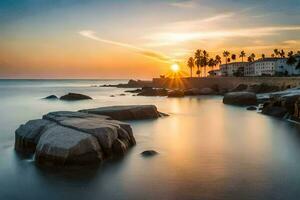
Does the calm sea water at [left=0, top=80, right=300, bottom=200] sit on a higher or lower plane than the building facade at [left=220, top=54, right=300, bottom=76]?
lower

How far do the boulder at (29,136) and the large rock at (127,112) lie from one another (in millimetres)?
11678

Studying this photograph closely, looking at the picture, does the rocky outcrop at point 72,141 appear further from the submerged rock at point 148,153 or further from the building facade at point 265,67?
the building facade at point 265,67

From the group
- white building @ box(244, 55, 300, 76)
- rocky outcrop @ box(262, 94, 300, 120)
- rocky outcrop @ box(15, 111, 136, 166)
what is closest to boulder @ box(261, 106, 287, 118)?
rocky outcrop @ box(262, 94, 300, 120)

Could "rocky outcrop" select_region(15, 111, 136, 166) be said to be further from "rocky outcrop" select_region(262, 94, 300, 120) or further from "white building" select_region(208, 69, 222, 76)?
"white building" select_region(208, 69, 222, 76)

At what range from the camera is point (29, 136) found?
24.3 metres

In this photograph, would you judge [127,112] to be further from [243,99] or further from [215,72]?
[215,72]

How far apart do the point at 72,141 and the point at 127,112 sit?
64.7 ft

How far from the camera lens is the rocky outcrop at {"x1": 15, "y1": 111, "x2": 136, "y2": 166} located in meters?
19.8

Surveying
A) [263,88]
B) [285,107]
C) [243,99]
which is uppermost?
[263,88]

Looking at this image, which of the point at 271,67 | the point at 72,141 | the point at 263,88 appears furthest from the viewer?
the point at 271,67

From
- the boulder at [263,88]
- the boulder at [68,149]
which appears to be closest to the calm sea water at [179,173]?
the boulder at [68,149]

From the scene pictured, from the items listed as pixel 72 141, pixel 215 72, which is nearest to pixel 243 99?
pixel 72 141

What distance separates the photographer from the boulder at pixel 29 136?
78.8ft

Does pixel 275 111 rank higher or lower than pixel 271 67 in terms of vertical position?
lower
